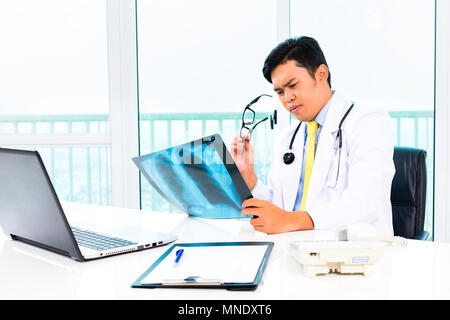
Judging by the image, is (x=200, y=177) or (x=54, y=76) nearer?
(x=200, y=177)

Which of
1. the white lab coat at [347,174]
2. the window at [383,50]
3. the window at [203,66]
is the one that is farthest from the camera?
the window at [203,66]

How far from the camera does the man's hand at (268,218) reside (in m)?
1.18

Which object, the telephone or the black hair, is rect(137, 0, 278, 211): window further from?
the telephone

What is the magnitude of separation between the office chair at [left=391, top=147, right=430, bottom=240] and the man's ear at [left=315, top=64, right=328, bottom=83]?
429mm

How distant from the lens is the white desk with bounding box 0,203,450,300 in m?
0.75

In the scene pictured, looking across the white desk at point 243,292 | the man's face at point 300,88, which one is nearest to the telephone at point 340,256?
the white desk at point 243,292

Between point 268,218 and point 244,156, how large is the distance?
56cm

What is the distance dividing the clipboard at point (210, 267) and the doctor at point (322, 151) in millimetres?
423

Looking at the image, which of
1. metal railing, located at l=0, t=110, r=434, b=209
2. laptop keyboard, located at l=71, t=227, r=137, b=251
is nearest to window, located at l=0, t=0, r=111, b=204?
metal railing, located at l=0, t=110, r=434, b=209

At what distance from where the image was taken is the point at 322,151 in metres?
1.74

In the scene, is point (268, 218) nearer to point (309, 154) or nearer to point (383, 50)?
point (309, 154)

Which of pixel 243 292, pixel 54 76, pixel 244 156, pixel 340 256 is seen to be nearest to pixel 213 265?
pixel 243 292

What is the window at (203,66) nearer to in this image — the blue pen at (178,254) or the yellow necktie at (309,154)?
the yellow necktie at (309,154)
